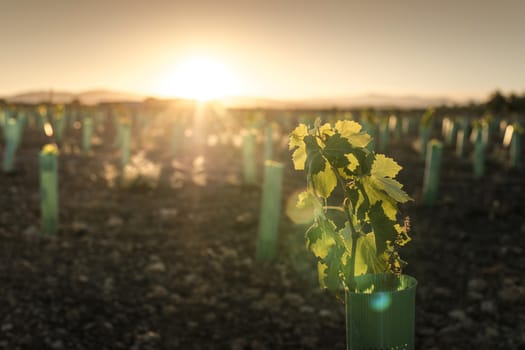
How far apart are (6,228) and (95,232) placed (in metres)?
1.12

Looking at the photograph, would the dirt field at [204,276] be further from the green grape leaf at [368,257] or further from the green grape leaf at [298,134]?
the green grape leaf at [298,134]

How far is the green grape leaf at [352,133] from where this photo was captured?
5.57 ft

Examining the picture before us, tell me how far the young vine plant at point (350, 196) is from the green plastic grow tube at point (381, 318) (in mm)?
88

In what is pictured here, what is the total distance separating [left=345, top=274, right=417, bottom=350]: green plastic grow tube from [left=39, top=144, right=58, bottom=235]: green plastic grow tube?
5.51 m

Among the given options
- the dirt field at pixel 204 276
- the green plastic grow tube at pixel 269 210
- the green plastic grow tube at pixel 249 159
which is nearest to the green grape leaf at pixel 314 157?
the dirt field at pixel 204 276

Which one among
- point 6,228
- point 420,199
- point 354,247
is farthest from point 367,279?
point 420,199

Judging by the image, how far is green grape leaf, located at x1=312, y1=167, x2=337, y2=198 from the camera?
1783 millimetres

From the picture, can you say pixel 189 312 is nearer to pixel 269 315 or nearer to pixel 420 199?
pixel 269 315

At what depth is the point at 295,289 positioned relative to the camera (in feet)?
18.6

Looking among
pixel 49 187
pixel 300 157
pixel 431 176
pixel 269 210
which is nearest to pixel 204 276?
pixel 269 210

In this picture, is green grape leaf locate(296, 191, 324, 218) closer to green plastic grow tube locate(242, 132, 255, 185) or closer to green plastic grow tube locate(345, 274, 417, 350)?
green plastic grow tube locate(345, 274, 417, 350)

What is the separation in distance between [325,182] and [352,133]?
188 mm

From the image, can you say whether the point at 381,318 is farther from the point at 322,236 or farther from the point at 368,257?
the point at 322,236

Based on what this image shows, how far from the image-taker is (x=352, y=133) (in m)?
1.72
